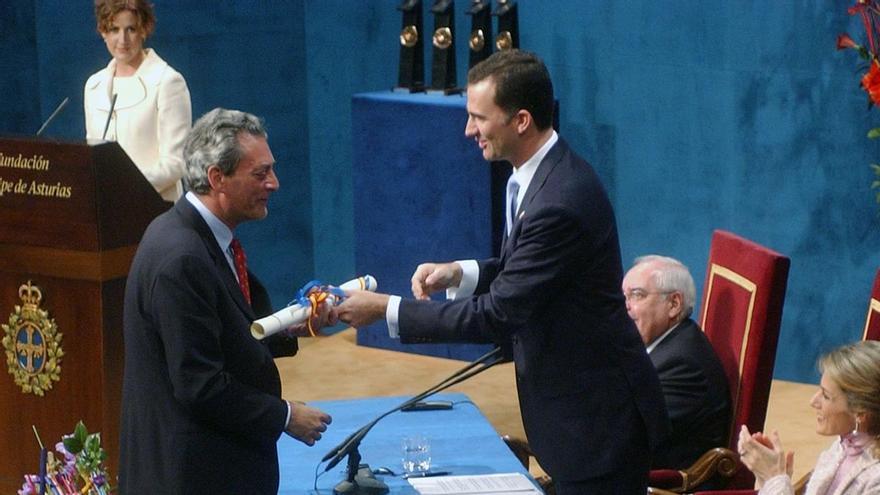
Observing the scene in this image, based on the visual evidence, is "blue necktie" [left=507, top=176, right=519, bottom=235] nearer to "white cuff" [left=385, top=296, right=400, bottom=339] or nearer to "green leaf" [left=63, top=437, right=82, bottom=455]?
"white cuff" [left=385, top=296, right=400, bottom=339]

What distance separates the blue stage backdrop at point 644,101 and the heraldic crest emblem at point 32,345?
2659mm

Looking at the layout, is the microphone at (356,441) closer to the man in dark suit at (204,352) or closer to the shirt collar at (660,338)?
the man in dark suit at (204,352)

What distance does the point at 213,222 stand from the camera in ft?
11.0

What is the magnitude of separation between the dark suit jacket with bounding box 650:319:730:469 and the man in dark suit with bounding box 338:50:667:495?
694 millimetres

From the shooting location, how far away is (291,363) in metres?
7.34

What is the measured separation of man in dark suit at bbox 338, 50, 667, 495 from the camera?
351 cm

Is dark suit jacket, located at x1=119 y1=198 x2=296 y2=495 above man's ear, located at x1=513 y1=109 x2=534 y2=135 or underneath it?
underneath

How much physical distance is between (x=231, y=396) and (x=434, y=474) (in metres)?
0.78

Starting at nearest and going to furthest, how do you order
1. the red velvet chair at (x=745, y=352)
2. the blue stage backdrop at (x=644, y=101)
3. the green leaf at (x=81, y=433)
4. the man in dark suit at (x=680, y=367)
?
the green leaf at (x=81, y=433) < the red velvet chair at (x=745, y=352) < the man in dark suit at (x=680, y=367) < the blue stage backdrop at (x=644, y=101)

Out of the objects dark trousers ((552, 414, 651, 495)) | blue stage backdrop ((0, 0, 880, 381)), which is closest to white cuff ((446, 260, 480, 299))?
dark trousers ((552, 414, 651, 495))

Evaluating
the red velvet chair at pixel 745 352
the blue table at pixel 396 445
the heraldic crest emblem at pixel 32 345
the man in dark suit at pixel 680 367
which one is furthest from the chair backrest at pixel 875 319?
the heraldic crest emblem at pixel 32 345

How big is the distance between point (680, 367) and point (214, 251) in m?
1.62

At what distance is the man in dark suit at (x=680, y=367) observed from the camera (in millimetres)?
4355

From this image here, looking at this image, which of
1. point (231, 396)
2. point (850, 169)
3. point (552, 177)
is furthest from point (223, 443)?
point (850, 169)
